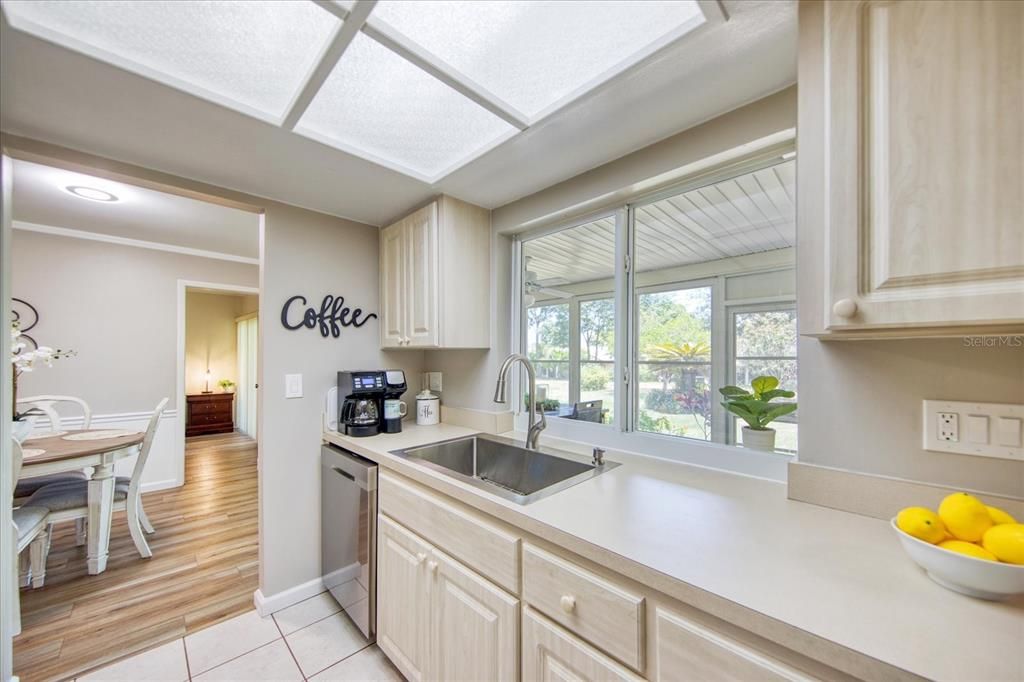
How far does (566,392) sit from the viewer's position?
199 cm

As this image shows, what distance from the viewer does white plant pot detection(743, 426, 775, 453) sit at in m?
1.32

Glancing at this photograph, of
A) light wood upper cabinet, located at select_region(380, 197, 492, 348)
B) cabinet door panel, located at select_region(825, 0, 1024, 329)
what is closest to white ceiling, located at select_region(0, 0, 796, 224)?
light wood upper cabinet, located at select_region(380, 197, 492, 348)

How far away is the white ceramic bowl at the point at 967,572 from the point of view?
605 millimetres

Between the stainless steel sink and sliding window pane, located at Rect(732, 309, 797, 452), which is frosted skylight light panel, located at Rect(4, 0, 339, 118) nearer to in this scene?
the stainless steel sink

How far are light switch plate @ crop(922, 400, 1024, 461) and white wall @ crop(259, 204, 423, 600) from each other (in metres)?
2.39

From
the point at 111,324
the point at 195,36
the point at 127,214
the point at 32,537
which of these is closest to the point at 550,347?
the point at 195,36

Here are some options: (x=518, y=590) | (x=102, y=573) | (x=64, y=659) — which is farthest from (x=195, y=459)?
(x=518, y=590)

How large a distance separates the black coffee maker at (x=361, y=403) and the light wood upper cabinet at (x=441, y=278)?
0.27 metres

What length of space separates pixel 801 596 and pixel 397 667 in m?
1.57

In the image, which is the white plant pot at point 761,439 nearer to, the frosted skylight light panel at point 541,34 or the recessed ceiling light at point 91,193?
the frosted skylight light panel at point 541,34

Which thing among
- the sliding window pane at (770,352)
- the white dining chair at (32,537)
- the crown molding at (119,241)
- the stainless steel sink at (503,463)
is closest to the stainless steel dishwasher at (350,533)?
the stainless steel sink at (503,463)

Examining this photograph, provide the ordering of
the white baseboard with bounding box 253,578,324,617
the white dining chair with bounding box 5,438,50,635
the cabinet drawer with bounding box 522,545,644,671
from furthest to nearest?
the white baseboard with bounding box 253,578,324,617 < the white dining chair with bounding box 5,438,50,635 < the cabinet drawer with bounding box 522,545,644,671

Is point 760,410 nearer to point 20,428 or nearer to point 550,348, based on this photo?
point 550,348

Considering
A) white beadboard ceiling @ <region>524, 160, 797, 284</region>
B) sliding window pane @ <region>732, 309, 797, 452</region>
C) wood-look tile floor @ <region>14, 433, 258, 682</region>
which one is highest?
white beadboard ceiling @ <region>524, 160, 797, 284</region>
